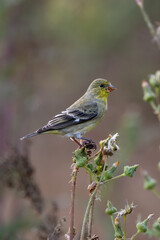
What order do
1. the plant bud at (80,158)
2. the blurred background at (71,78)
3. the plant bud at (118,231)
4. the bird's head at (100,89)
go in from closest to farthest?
1. the plant bud at (118,231)
2. the plant bud at (80,158)
3. the bird's head at (100,89)
4. the blurred background at (71,78)

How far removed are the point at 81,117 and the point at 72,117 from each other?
83mm

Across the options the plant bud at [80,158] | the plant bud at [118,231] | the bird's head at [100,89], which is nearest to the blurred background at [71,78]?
the bird's head at [100,89]

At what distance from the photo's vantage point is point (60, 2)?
7.10m

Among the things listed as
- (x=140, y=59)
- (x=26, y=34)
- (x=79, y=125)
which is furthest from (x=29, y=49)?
(x=140, y=59)

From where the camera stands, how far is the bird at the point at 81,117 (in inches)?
127

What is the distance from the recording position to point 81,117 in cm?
348

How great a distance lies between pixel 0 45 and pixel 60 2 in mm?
1627

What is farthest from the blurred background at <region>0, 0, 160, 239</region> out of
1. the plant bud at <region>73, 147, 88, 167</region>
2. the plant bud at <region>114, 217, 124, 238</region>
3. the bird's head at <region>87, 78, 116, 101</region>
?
the plant bud at <region>114, 217, 124, 238</region>

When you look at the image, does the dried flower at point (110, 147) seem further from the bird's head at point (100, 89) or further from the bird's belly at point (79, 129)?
the bird's head at point (100, 89)

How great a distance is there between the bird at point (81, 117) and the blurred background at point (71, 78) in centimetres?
49

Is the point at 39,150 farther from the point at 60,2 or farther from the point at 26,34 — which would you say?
the point at 26,34

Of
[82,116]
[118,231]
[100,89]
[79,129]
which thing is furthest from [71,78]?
[118,231]

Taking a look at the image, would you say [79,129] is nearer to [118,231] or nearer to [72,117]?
[72,117]

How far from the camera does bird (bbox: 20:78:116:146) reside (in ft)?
10.5
